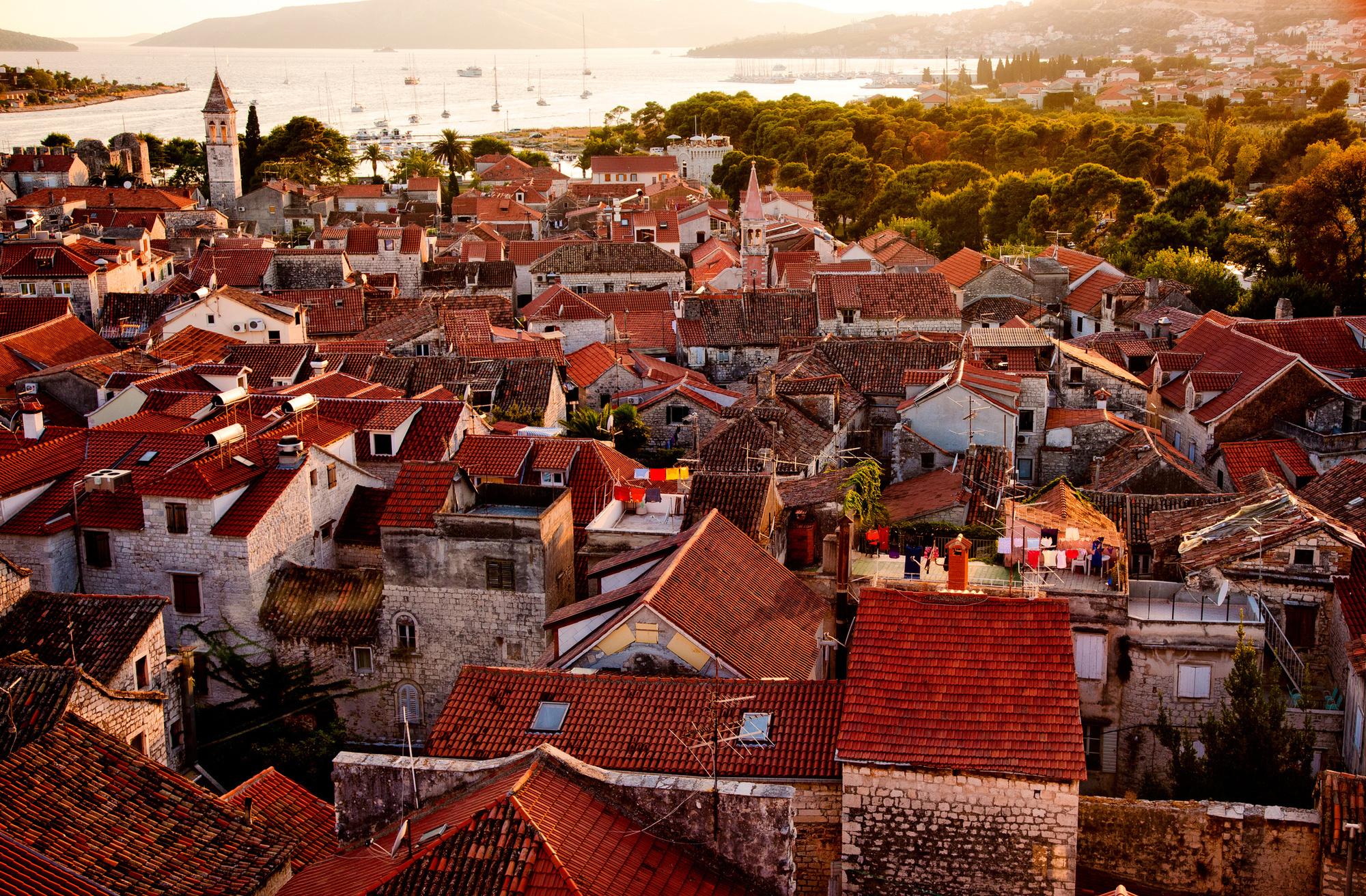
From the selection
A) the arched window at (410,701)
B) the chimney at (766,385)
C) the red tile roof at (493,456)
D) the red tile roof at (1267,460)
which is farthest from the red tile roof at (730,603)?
the red tile roof at (1267,460)

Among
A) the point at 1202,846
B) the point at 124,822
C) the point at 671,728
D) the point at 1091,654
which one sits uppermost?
the point at 671,728

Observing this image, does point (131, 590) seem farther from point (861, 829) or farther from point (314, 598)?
point (861, 829)

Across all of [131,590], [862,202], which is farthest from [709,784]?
[862,202]

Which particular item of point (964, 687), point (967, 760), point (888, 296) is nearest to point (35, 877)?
point (967, 760)

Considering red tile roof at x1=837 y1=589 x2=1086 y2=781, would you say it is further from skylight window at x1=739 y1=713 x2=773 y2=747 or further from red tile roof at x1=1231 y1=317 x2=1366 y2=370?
red tile roof at x1=1231 y1=317 x2=1366 y2=370

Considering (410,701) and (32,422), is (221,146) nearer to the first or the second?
(32,422)

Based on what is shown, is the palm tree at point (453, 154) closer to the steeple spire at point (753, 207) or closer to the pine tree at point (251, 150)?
the pine tree at point (251, 150)
